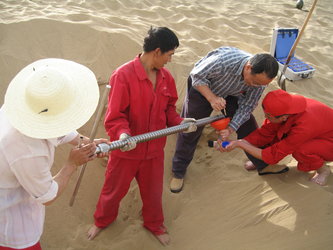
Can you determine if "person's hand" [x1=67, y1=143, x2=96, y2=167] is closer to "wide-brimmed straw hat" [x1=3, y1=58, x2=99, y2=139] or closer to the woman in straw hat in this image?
the woman in straw hat

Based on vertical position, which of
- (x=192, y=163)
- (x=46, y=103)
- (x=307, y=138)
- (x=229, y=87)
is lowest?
(x=192, y=163)

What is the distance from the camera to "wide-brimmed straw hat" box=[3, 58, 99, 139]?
49.6 inches

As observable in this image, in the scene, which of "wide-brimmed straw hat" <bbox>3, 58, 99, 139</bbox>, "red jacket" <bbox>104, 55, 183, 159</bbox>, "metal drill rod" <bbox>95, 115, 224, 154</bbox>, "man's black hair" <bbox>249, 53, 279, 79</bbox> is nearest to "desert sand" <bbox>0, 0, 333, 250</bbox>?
"red jacket" <bbox>104, 55, 183, 159</bbox>

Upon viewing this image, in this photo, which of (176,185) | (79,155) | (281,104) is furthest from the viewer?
(176,185)

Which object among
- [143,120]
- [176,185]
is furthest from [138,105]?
[176,185]

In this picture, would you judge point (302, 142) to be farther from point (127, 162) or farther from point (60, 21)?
point (60, 21)

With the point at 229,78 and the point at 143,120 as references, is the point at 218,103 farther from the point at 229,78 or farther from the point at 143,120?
the point at 143,120

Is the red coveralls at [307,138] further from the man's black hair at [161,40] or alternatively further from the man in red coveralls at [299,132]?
the man's black hair at [161,40]

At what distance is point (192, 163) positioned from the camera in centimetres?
325

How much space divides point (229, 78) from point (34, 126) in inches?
63.5

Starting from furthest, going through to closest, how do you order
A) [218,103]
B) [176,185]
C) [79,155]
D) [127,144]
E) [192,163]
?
1. [192,163]
2. [176,185]
3. [218,103]
4. [127,144]
5. [79,155]

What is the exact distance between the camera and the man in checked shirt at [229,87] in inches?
85.9

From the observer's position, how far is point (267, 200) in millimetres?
2584

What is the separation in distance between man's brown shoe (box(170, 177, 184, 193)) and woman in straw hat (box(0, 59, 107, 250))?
160cm
